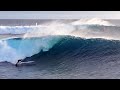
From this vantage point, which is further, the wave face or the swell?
the swell

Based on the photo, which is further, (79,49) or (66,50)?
(79,49)

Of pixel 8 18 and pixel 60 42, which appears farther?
pixel 60 42

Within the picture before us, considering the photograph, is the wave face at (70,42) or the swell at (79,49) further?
the swell at (79,49)

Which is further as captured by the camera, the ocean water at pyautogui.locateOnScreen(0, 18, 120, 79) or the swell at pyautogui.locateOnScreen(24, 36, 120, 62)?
the swell at pyautogui.locateOnScreen(24, 36, 120, 62)

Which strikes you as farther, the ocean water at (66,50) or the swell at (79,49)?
the swell at (79,49)
